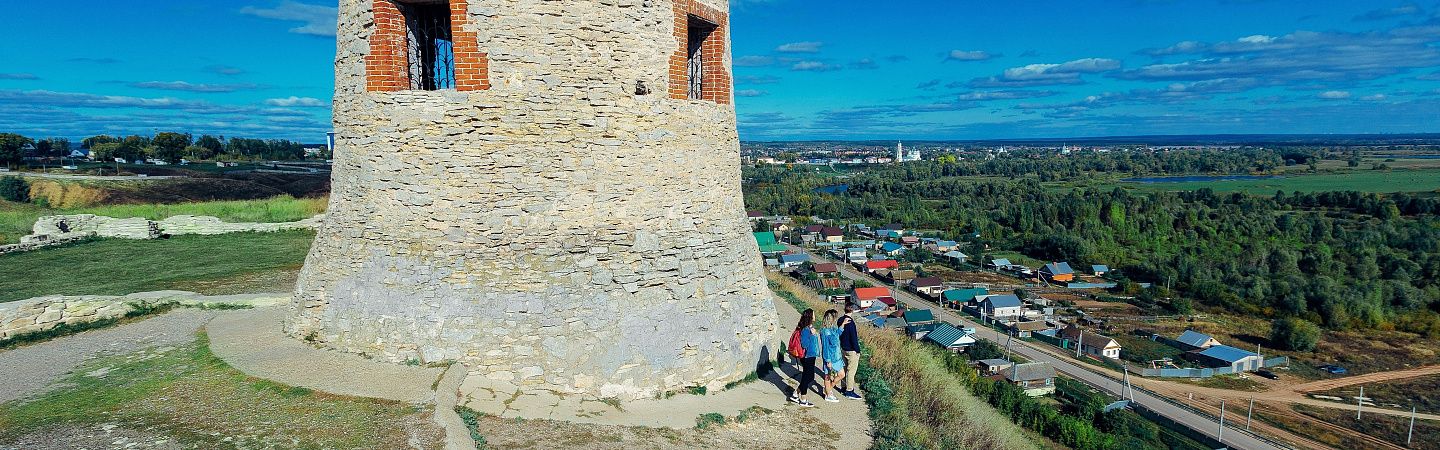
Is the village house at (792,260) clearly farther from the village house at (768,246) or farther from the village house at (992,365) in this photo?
the village house at (992,365)

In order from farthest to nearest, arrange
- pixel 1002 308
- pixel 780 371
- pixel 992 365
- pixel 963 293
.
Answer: pixel 963 293
pixel 1002 308
pixel 992 365
pixel 780 371

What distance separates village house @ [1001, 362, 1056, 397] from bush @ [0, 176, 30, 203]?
4257 cm

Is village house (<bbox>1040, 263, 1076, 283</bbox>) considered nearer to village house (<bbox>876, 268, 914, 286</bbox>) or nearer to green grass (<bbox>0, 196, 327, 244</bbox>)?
village house (<bbox>876, 268, 914, 286</bbox>)

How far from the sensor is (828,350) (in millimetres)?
7797

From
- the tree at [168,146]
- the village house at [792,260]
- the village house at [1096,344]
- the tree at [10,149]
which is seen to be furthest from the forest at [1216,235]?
the tree at [10,149]

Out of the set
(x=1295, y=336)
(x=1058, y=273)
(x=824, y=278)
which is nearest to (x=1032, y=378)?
(x=824, y=278)

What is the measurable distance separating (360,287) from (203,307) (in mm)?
5169

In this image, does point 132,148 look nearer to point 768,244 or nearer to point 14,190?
point 14,190

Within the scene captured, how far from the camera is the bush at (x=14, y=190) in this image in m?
30.0

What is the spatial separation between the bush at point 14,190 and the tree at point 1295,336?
200 ft

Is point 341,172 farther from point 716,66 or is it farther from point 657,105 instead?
point 716,66

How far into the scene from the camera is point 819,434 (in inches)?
286

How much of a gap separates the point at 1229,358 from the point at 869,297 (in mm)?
16408

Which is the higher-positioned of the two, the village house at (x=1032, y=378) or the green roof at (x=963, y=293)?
the village house at (x=1032, y=378)
